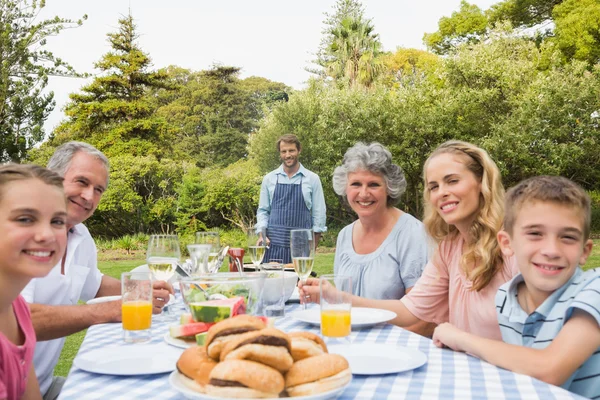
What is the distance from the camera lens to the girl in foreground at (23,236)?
1457 millimetres

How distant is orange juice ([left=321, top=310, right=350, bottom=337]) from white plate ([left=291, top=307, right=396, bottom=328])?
0.92 feet

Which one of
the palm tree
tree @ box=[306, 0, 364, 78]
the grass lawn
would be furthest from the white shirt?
tree @ box=[306, 0, 364, 78]

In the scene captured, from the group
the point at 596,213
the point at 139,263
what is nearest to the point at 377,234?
the point at 139,263

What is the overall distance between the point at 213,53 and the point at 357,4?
10.4 m

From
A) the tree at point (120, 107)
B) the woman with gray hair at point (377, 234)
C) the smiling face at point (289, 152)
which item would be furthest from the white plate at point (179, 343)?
the tree at point (120, 107)

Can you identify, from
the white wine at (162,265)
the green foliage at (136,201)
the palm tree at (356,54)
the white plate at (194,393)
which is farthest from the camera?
the palm tree at (356,54)

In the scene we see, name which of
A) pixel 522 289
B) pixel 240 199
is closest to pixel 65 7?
pixel 240 199

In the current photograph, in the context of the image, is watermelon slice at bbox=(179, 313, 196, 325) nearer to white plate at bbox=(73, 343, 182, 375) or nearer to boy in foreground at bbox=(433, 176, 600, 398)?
white plate at bbox=(73, 343, 182, 375)

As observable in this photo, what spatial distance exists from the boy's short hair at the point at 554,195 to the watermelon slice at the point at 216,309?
38.9 inches

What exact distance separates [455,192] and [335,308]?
1126 mm

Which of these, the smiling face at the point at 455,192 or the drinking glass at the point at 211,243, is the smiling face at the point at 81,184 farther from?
the smiling face at the point at 455,192

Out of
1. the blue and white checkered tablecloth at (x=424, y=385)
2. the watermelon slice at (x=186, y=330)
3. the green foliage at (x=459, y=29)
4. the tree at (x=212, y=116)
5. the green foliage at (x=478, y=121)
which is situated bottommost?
the blue and white checkered tablecloth at (x=424, y=385)

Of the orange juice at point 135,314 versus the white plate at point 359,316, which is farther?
the white plate at point 359,316

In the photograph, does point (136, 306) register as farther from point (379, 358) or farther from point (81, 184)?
point (81, 184)
